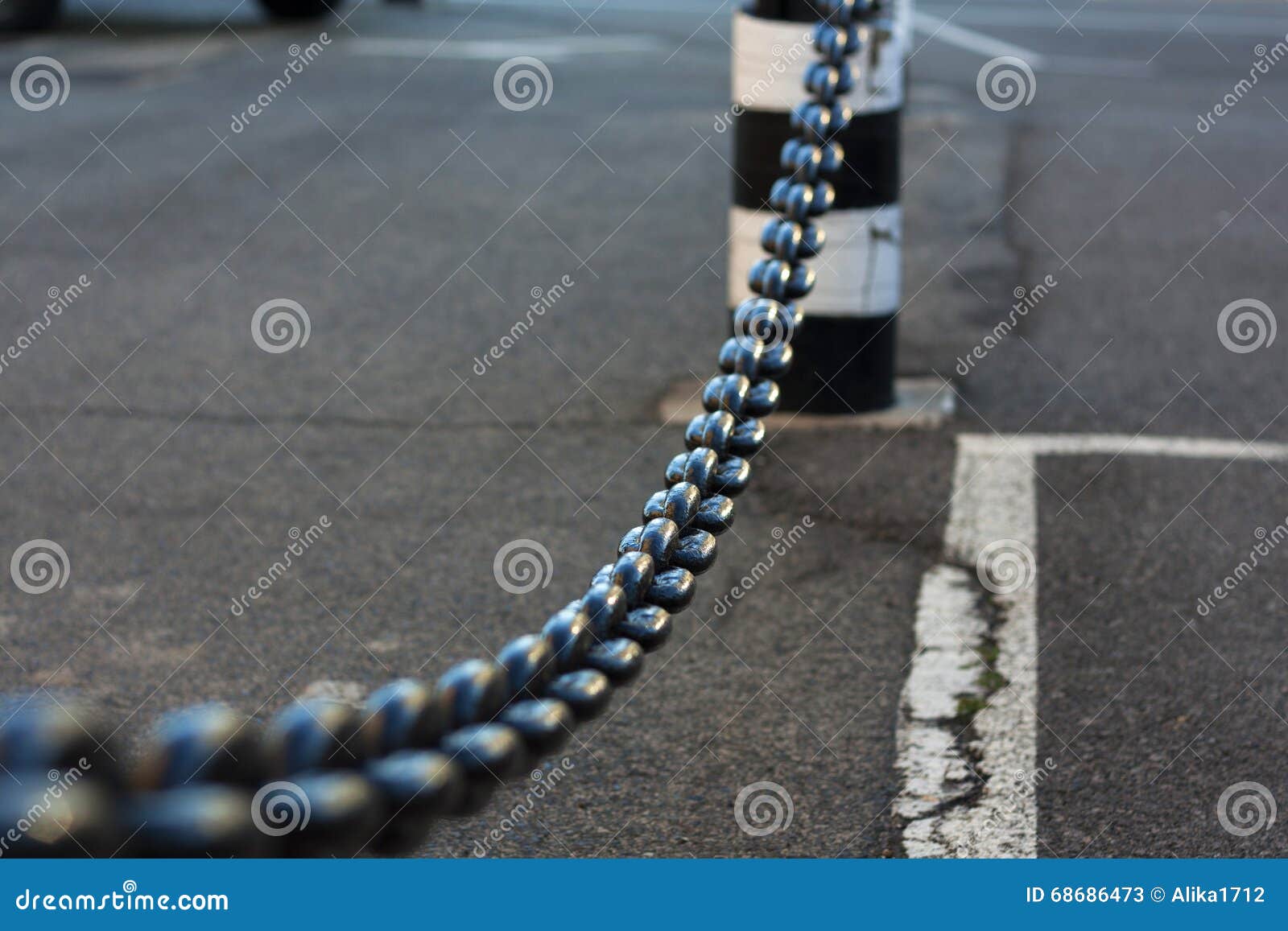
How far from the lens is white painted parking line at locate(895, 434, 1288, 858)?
264 cm

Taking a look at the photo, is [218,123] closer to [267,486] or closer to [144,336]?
[144,336]

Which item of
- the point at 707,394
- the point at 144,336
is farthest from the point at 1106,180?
the point at 707,394

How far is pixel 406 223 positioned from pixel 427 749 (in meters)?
6.00

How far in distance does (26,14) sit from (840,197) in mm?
10853

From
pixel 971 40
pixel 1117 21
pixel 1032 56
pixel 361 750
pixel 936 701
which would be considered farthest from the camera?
pixel 1117 21

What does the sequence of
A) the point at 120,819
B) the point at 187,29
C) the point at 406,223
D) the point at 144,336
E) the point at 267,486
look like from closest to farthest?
the point at 120,819 → the point at 267,486 → the point at 144,336 → the point at 406,223 → the point at 187,29

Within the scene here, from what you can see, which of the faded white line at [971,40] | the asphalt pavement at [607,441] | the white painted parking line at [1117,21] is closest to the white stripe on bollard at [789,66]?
the asphalt pavement at [607,441]

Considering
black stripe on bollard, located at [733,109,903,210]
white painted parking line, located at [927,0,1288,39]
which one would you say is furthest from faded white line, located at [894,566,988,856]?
white painted parking line, located at [927,0,1288,39]

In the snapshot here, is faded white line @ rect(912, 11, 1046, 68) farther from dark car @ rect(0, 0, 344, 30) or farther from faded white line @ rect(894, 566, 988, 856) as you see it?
faded white line @ rect(894, 566, 988, 856)

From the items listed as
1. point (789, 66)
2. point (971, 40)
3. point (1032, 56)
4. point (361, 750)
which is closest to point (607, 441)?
point (789, 66)

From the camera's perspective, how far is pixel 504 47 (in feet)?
43.4

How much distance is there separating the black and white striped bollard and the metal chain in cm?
246

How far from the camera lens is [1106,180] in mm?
8203

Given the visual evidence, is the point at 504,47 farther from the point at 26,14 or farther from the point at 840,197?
the point at 840,197
